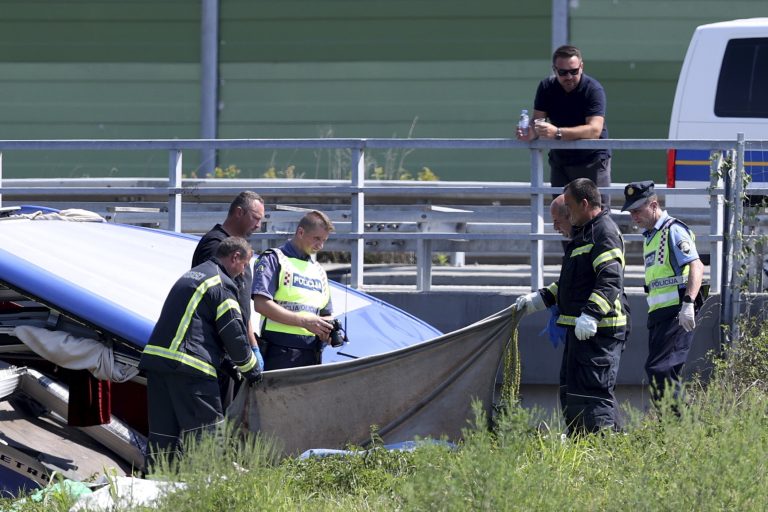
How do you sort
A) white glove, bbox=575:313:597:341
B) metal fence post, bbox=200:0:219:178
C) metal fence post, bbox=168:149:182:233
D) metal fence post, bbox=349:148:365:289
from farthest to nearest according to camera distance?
metal fence post, bbox=200:0:219:178, metal fence post, bbox=168:149:182:233, metal fence post, bbox=349:148:365:289, white glove, bbox=575:313:597:341

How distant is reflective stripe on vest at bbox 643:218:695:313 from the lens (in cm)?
796

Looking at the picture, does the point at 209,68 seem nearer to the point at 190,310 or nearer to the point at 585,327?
the point at 190,310

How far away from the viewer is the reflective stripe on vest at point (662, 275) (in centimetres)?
796

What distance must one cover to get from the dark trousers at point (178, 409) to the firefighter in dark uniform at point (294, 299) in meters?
0.81

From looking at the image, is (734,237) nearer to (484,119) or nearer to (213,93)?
(484,119)

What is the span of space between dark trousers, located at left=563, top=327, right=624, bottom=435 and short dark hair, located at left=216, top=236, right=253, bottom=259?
78.5 inches

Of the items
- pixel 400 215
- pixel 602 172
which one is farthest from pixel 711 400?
pixel 400 215

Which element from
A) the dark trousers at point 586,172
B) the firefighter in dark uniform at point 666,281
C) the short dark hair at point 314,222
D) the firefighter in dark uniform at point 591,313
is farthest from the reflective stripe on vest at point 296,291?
the dark trousers at point 586,172

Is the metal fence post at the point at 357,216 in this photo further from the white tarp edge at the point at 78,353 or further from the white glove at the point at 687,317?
the white glove at the point at 687,317

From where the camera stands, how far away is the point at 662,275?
8.04 m

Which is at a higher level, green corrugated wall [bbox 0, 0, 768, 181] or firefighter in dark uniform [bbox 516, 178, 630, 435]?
green corrugated wall [bbox 0, 0, 768, 181]

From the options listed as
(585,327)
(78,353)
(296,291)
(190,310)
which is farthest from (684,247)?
(78,353)

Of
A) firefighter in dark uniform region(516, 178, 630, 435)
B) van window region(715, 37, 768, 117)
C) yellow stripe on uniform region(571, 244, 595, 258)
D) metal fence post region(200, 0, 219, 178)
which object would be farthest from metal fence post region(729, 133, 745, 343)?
metal fence post region(200, 0, 219, 178)

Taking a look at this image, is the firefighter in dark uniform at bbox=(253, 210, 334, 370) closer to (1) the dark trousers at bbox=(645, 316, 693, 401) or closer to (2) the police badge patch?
(1) the dark trousers at bbox=(645, 316, 693, 401)
